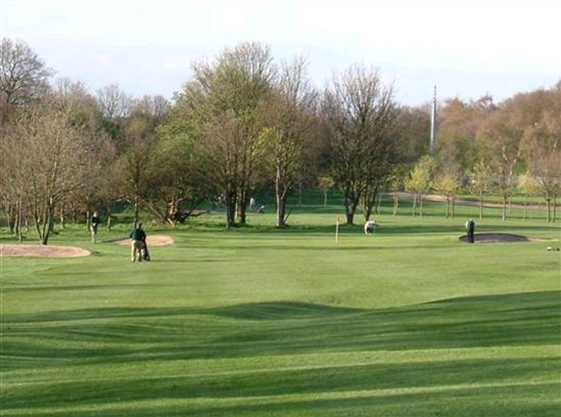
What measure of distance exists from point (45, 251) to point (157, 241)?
1129cm

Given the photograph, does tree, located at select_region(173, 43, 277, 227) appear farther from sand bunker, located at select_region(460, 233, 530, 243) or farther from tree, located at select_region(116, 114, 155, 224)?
sand bunker, located at select_region(460, 233, 530, 243)

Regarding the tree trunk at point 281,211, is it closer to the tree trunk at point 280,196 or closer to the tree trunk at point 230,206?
the tree trunk at point 280,196

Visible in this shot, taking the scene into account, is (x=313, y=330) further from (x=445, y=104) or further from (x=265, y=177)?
(x=445, y=104)

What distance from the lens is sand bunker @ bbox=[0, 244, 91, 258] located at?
143 feet

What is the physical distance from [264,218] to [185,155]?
15.7m

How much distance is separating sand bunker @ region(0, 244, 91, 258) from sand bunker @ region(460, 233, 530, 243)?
20.6m

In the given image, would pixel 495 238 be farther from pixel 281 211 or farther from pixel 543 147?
pixel 543 147

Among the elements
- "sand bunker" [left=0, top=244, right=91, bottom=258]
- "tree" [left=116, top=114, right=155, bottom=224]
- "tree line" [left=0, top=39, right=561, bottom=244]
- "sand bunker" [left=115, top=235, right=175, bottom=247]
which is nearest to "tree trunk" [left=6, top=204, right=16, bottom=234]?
"tree line" [left=0, top=39, right=561, bottom=244]

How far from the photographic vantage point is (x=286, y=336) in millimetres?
18266

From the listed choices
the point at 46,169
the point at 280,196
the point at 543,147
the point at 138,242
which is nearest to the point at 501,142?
the point at 543,147

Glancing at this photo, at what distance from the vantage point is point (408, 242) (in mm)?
50688

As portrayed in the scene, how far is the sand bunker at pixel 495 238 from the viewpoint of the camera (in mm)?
52303

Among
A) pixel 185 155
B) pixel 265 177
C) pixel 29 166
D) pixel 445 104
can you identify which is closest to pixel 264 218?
pixel 265 177

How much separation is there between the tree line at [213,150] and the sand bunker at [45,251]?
7.84 m
